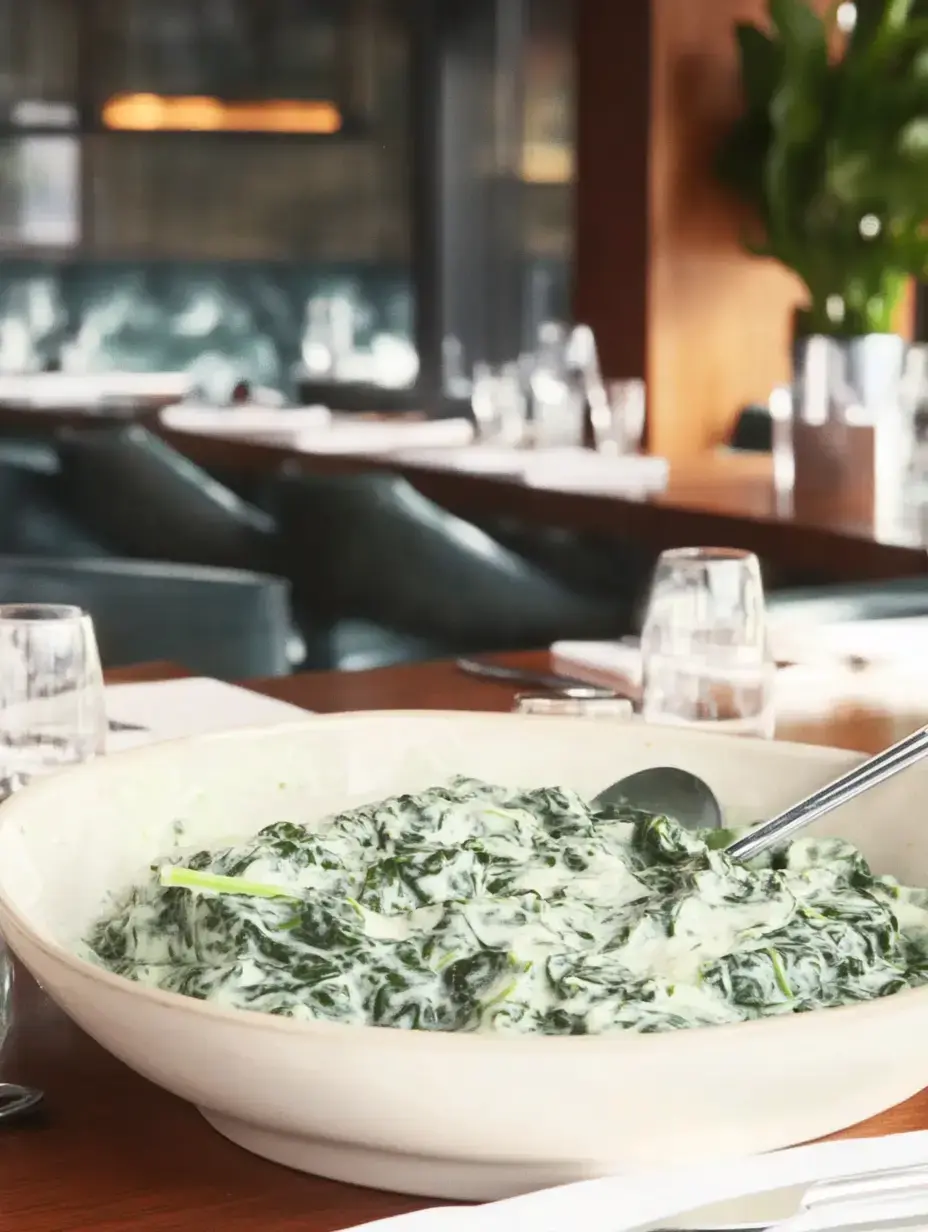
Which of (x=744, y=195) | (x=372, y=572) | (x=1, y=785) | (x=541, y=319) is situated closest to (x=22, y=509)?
(x=372, y=572)

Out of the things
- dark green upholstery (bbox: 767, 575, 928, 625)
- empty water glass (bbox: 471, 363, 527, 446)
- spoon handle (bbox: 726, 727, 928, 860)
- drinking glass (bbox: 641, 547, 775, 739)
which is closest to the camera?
spoon handle (bbox: 726, 727, 928, 860)

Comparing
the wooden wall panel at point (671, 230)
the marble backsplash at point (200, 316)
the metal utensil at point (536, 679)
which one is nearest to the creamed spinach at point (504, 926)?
the metal utensil at point (536, 679)

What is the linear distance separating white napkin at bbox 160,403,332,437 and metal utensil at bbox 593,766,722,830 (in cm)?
337

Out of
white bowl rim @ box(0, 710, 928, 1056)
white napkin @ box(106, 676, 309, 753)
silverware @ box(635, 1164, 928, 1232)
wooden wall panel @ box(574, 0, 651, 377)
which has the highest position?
wooden wall panel @ box(574, 0, 651, 377)

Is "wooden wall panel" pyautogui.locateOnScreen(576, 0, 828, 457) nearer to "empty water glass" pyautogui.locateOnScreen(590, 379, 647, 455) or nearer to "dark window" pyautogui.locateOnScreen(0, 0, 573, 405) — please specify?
"empty water glass" pyautogui.locateOnScreen(590, 379, 647, 455)

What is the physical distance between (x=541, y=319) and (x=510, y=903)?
26.2 ft

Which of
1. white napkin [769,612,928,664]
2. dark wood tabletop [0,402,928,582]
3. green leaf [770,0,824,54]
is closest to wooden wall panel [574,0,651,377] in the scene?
green leaf [770,0,824,54]

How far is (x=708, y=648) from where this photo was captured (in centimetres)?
129

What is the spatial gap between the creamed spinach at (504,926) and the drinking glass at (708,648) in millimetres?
504

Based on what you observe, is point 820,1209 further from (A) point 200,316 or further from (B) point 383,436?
(A) point 200,316

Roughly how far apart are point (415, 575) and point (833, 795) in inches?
99.6

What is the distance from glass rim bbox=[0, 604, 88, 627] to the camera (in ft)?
3.82

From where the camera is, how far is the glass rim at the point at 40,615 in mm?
1163

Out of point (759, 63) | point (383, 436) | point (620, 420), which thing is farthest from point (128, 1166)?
point (759, 63)
